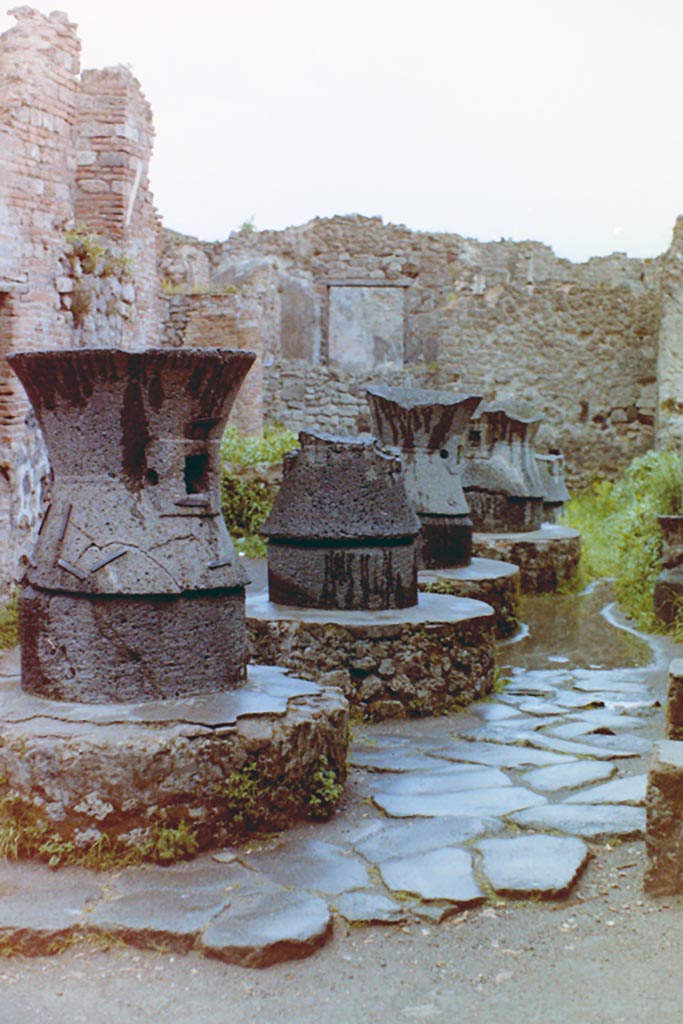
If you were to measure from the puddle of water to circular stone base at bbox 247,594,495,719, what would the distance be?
4.93 feet

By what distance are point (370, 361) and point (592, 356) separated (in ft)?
12.4

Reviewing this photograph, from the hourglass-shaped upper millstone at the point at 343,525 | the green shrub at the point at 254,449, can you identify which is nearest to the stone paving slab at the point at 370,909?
the hourglass-shaped upper millstone at the point at 343,525

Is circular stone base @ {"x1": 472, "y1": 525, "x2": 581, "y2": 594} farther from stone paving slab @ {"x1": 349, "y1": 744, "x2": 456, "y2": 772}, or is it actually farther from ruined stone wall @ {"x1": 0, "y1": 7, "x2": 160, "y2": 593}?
stone paving slab @ {"x1": 349, "y1": 744, "x2": 456, "y2": 772}

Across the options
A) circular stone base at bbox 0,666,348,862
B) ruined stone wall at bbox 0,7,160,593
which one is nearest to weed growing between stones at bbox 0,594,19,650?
ruined stone wall at bbox 0,7,160,593

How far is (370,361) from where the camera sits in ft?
65.3

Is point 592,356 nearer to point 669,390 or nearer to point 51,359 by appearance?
point 669,390

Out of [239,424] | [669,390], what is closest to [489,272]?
[669,390]

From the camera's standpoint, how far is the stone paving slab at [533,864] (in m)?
3.40

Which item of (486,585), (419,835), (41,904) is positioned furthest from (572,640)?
(41,904)

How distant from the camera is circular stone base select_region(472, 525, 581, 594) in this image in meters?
10.5

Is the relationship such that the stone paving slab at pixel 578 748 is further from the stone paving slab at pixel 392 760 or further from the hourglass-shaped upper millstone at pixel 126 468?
the hourglass-shaped upper millstone at pixel 126 468

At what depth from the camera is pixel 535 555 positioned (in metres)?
10.6

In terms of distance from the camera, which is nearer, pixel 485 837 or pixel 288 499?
pixel 485 837

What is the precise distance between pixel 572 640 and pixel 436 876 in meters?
5.12
